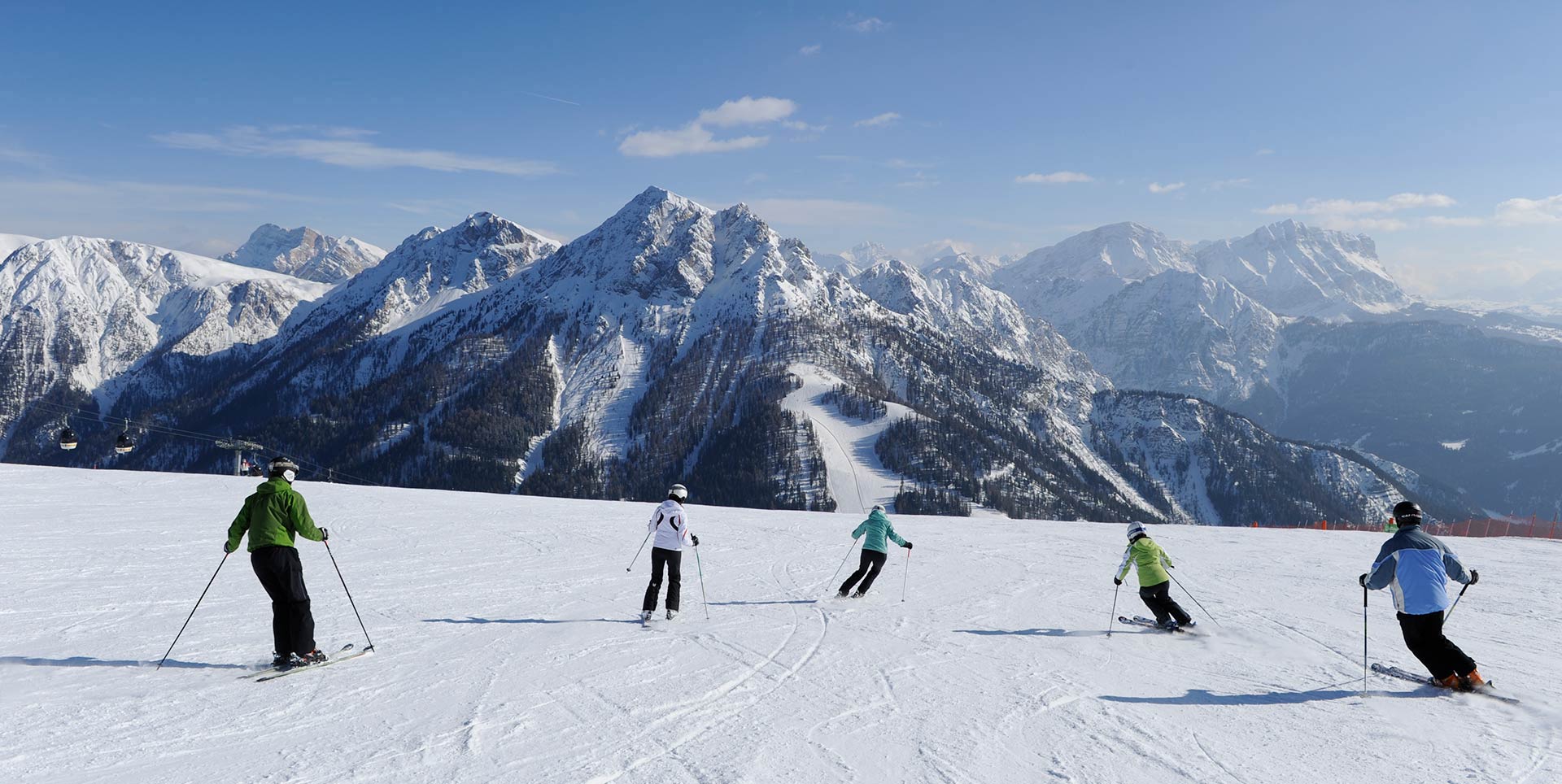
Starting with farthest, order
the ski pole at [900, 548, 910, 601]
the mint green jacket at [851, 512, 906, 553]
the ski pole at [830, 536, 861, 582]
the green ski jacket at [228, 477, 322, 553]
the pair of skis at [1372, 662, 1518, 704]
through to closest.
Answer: the ski pole at [830, 536, 861, 582], the ski pole at [900, 548, 910, 601], the mint green jacket at [851, 512, 906, 553], the green ski jacket at [228, 477, 322, 553], the pair of skis at [1372, 662, 1518, 704]

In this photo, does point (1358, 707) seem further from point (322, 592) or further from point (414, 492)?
point (414, 492)

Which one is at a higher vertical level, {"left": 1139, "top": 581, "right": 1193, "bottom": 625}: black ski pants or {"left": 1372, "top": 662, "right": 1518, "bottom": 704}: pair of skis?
{"left": 1139, "top": 581, "right": 1193, "bottom": 625}: black ski pants

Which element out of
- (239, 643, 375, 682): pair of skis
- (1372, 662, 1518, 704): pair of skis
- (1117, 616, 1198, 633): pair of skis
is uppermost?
(1372, 662, 1518, 704): pair of skis

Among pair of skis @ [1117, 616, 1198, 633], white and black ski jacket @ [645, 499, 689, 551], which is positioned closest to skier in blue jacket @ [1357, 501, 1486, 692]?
pair of skis @ [1117, 616, 1198, 633]

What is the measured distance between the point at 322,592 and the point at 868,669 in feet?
33.7

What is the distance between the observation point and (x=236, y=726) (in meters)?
7.55

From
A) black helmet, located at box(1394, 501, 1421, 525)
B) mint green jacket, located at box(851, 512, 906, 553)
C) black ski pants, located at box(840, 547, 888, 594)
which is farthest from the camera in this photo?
mint green jacket, located at box(851, 512, 906, 553)

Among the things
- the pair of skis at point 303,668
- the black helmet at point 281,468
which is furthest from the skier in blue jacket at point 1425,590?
the black helmet at point 281,468

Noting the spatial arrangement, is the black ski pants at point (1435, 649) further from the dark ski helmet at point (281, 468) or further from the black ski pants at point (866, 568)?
the dark ski helmet at point (281, 468)

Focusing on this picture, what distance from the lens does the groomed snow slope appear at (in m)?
7.00

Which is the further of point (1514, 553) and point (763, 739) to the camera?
point (1514, 553)

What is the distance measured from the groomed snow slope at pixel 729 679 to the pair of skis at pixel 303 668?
0.21 metres

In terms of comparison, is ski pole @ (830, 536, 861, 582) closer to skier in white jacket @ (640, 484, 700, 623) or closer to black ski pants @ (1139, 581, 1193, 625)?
skier in white jacket @ (640, 484, 700, 623)

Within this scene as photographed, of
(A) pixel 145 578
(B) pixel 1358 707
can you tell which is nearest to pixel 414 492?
(A) pixel 145 578
